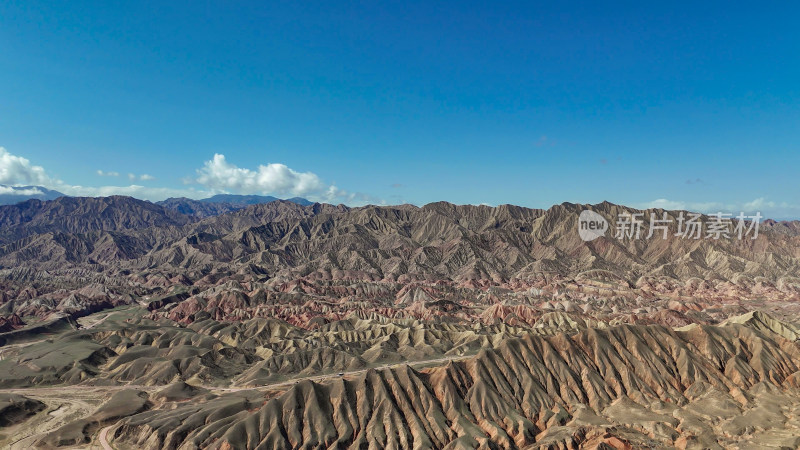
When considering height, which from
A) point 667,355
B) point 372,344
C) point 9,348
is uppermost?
point 667,355

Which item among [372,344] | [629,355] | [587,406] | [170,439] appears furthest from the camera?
[372,344]

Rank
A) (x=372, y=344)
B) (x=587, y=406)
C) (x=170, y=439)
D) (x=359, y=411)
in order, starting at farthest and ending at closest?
1. (x=372, y=344)
2. (x=587, y=406)
3. (x=359, y=411)
4. (x=170, y=439)

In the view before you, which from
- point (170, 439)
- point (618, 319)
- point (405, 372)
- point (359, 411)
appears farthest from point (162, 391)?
point (618, 319)

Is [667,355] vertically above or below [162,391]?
above

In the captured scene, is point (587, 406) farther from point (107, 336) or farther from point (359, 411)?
point (107, 336)

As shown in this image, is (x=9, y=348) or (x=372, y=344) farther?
(x=9, y=348)

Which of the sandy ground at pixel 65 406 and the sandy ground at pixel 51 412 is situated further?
the sandy ground at pixel 51 412

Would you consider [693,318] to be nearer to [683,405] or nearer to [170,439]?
[683,405]

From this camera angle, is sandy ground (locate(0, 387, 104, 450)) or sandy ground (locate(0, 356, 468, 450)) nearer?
sandy ground (locate(0, 356, 468, 450))

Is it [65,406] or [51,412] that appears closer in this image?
[51,412]
